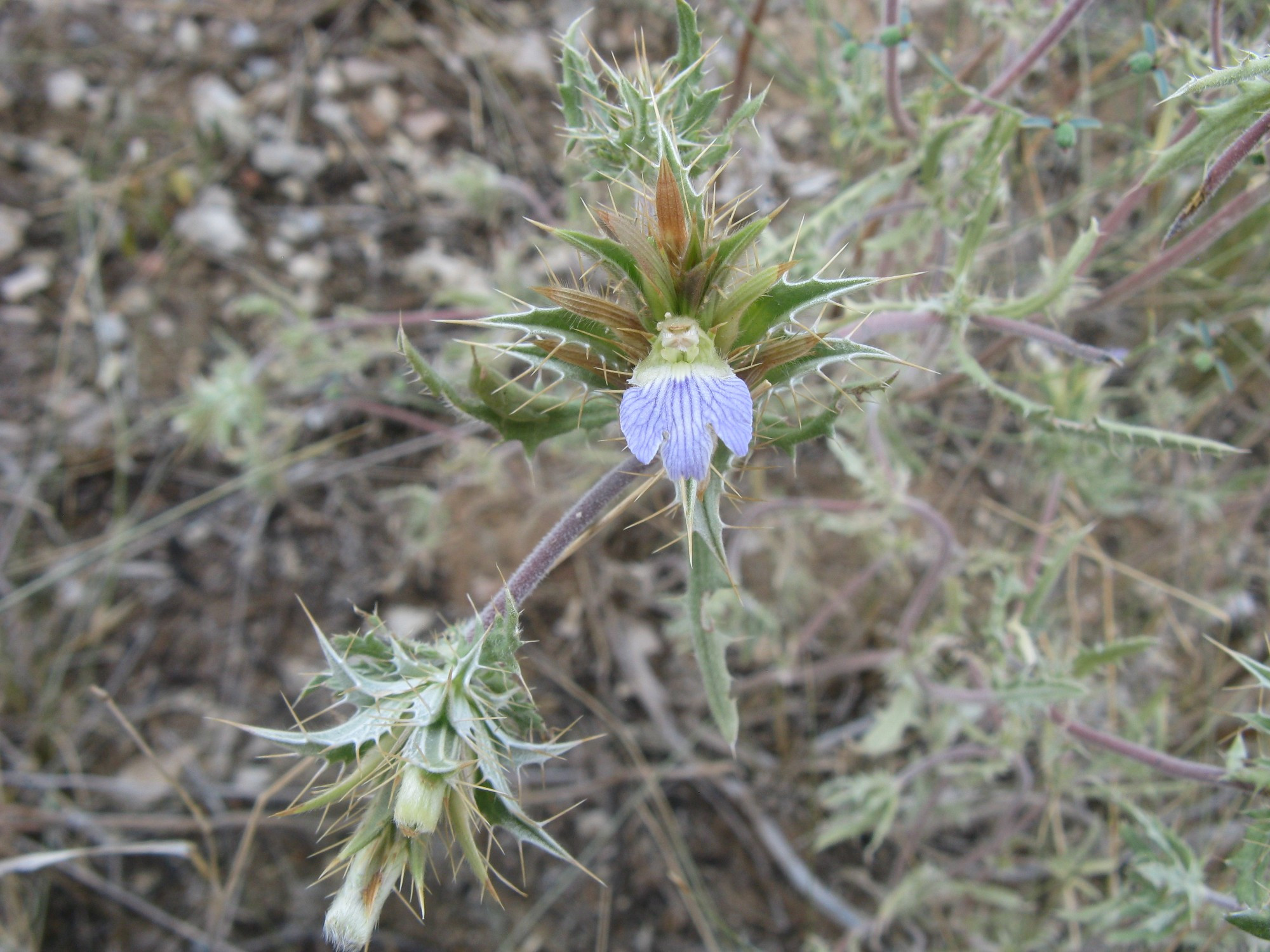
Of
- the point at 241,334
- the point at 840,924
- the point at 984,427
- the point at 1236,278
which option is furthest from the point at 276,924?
the point at 1236,278

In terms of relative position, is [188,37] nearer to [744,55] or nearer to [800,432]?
[744,55]

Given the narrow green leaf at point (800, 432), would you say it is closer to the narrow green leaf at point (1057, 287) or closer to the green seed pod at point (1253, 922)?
the narrow green leaf at point (1057, 287)

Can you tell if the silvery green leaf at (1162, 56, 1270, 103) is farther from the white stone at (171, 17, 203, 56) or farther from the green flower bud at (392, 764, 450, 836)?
the white stone at (171, 17, 203, 56)

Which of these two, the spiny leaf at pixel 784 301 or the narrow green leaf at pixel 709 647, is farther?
the narrow green leaf at pixel 709 647

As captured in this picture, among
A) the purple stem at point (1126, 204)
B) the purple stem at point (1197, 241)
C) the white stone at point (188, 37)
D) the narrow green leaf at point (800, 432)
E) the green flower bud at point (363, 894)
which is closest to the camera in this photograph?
the green flower bud at point (363, 894)

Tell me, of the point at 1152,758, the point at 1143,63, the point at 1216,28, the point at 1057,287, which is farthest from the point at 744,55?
the point at 1152,758

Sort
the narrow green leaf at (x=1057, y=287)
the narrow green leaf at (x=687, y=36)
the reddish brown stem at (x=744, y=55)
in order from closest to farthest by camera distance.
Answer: the narrow green leaf at (x=687, y=36)
the narrow green leaf at (x=1057, y=287)
the reddish brown stem at (x=744, y=55)

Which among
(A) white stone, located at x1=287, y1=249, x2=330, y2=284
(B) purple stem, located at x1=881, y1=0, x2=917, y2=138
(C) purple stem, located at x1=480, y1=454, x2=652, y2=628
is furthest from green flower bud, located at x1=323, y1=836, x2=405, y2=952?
(A) white stone, located at x1=287, y1=249, x2=330, y2=284

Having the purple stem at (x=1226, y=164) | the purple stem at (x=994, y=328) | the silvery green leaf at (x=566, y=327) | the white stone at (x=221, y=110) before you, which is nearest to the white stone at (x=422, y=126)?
the white stone at (x=221, y=110)
